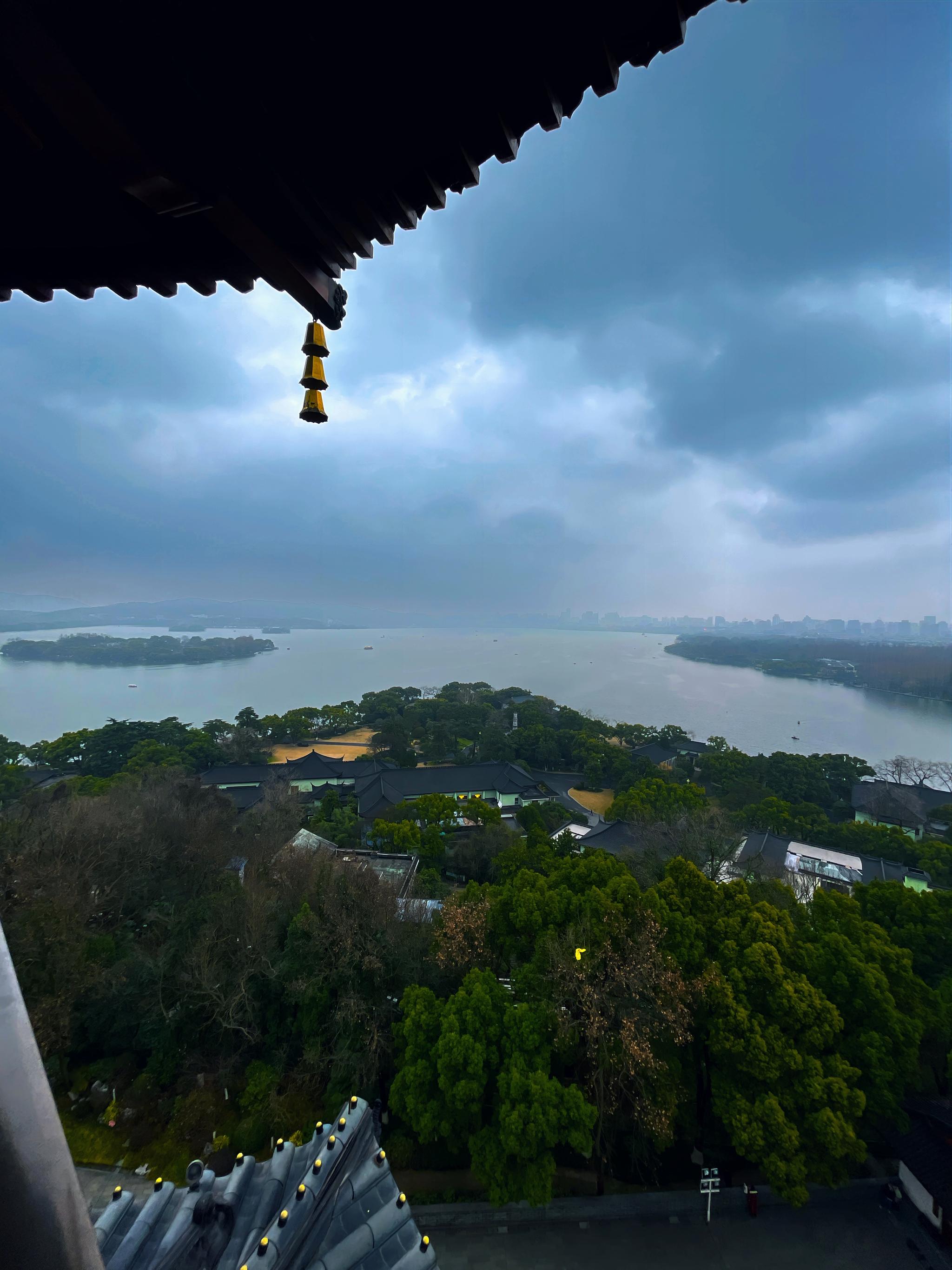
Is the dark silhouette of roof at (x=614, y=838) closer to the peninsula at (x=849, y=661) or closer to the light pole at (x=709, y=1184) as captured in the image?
the light pole at (x=709, y=1184)

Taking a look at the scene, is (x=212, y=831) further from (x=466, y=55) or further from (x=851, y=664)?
(x=851, y=664)

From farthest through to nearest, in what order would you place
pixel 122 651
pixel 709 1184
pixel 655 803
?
pixel 122 651 < pixel 655 803 < pixel 709 1184

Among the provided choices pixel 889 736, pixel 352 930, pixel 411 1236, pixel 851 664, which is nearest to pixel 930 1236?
pixel 411 1236

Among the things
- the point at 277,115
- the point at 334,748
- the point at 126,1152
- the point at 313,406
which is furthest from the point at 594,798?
the point at 277,115

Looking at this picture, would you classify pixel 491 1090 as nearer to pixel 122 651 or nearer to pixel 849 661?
pixel 122 651

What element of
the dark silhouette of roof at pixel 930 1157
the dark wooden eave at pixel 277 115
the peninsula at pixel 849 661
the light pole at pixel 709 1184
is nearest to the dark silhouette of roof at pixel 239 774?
the light pole at pixel 709 1184

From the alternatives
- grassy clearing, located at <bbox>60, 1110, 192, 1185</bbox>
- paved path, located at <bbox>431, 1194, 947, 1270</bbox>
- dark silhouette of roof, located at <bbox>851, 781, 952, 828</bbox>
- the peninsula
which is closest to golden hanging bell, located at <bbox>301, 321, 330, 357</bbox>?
paved path, located at <bbox>431, 1194, 947, 1270</bbox>
